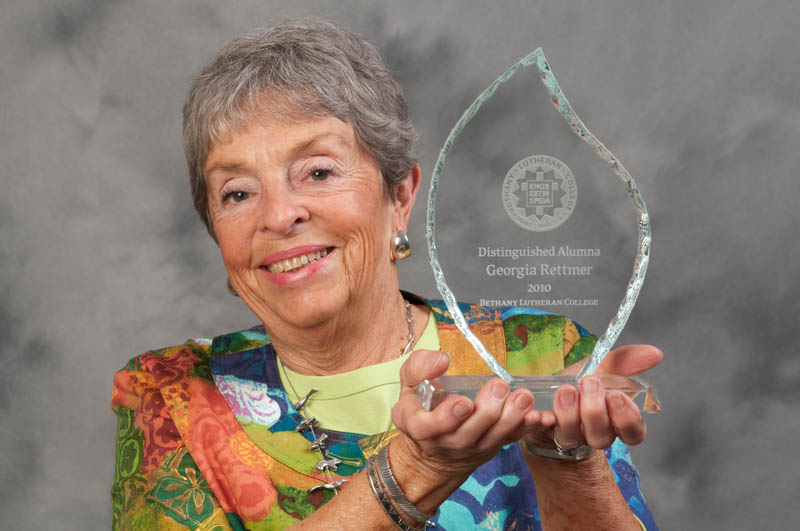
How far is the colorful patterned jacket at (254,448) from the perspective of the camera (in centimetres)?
192

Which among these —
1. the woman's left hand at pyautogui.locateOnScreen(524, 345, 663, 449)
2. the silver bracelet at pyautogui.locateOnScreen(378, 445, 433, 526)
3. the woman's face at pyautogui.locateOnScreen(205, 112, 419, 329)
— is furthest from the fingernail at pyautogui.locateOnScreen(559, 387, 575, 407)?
the woman's face at pyautogui.locateOnScreen(205, 112, 419, 329)

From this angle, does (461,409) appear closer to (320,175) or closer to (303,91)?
(320,175)

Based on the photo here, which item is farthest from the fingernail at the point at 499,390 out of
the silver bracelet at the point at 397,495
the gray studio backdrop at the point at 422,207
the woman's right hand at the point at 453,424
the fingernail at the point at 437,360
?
A: the gray studio backdrop at the point at 422,207

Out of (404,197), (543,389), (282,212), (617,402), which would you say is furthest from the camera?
(404,197)

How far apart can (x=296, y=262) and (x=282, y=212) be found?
0.11 meters

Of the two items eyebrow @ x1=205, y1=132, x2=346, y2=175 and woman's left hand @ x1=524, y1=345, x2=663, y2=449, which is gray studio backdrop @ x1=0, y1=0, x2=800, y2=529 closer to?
eyebrow @ x1=205, y1=132, x2=346, y2=175

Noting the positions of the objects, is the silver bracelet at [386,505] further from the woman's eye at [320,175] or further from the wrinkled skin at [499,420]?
the woman's eye at [320,175]

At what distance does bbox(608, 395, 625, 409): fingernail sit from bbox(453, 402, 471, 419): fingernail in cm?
21

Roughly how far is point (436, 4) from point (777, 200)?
1.22m

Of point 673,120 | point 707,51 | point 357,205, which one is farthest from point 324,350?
point 707,51

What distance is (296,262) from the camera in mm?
1934

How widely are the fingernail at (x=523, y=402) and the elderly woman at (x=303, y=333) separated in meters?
0.34

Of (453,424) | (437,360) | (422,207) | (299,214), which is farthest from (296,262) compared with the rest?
(422,207)

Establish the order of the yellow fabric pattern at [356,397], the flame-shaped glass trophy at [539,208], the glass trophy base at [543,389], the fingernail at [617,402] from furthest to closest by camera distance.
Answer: the yellow fabric pattern at [356,397] → the flame-shaped glass trophy at [539,208] → the glass trophy base at [543,389] → the fingernail at [617,402]
